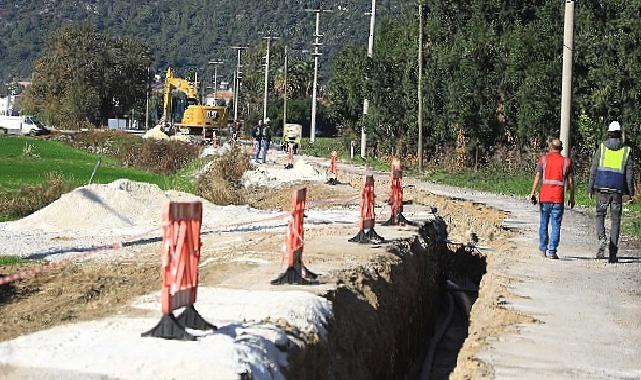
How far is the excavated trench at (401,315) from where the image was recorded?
33.2 feet

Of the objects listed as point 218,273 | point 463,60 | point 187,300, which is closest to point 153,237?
point 218,273

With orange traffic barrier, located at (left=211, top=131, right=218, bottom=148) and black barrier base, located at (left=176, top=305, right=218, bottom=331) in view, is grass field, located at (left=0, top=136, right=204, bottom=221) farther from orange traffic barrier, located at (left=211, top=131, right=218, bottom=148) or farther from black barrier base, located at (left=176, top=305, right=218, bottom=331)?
black barrier base, located at (left=176, top=305, right=218, bottom=331)

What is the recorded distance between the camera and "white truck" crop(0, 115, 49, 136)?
9325 cm

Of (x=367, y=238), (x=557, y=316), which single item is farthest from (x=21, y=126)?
(x=557, y=316)

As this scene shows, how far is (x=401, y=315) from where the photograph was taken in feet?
45.8

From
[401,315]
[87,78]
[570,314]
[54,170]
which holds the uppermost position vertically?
[87,78]

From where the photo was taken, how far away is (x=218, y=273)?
13.5 m

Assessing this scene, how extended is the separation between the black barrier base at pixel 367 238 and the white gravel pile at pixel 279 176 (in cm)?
1965

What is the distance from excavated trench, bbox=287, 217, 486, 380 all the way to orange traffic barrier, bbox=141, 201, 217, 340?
82 cm

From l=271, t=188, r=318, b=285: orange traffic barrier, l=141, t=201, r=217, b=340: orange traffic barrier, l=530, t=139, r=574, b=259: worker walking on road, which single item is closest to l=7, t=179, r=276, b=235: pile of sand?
l=530, t=139, r=574, b=259: worker walking on road

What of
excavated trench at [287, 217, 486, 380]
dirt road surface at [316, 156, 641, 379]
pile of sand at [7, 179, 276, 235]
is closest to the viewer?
dirt road surface at [316, 156, 641, 379]

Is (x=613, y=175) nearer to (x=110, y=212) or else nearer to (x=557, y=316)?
(x=557, y=316)

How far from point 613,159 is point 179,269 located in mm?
9842

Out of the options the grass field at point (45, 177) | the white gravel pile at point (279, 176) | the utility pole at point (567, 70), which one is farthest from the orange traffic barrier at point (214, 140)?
the utility pole at point (567, 70)
